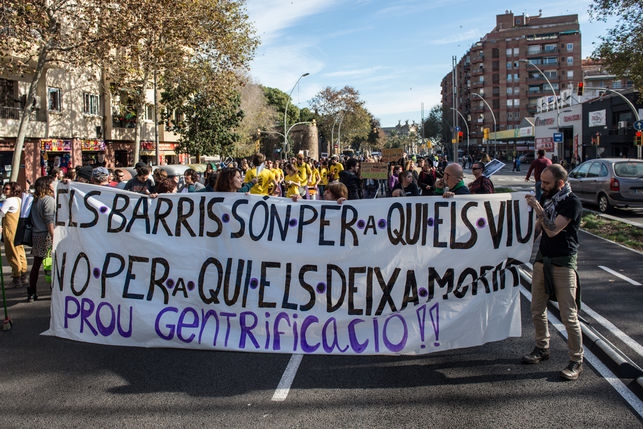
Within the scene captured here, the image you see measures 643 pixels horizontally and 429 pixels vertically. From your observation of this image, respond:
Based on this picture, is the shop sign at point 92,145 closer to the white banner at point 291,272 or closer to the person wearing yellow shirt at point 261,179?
the person wearing yellow shirt at point 261,179

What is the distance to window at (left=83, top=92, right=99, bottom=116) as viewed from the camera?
101ft

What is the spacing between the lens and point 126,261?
556 cm

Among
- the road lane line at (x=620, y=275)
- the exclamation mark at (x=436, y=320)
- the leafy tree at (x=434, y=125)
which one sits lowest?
the road lane line at (x=620, y=275)

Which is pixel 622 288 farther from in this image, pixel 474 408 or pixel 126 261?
pixel 126 261

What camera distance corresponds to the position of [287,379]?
4.88 metres

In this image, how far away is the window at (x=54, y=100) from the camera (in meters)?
27.9

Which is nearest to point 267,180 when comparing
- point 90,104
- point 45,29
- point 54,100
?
point 45,29

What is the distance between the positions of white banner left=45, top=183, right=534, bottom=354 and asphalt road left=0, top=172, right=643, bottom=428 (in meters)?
0.24

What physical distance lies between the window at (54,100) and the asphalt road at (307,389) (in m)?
24.8

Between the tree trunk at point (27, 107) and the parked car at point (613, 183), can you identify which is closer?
the parked car at point (613, 183)

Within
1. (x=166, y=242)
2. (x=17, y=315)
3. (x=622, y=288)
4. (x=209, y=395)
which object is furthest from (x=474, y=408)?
(x=17, y=315)

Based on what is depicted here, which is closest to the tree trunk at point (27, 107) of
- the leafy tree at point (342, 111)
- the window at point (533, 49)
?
the leafy tree at point (342, 111)

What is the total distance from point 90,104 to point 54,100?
3.05 metres

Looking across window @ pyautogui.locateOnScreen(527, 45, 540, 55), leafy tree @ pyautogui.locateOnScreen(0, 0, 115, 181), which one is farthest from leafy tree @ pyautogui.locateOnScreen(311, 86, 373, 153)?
leafy tree @ pyautogui.locateOnScreen(0, 0, 115, 181)
